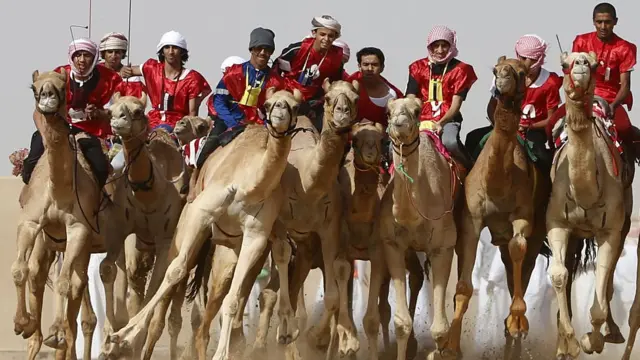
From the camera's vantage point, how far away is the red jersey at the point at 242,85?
1576 centimetres

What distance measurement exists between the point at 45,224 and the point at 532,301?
699 centimetres

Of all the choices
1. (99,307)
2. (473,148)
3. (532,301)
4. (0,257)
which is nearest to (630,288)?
(532,301)

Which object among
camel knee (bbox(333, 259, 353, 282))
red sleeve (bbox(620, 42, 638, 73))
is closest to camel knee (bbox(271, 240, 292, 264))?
camel knee (bbox(333, 259, 353, 282))

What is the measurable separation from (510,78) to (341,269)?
7.88 feet

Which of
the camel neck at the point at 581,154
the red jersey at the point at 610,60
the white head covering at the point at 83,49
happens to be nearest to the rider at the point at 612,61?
the red jersey at the point at 610,60

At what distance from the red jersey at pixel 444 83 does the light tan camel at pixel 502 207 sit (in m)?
0.77

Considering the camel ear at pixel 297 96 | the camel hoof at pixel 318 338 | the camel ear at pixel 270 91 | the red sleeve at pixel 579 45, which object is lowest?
the camel hoof at pixel 318 338

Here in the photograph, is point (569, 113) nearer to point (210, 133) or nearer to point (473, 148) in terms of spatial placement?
point (473, 148)

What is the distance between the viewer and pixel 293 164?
15.1 m

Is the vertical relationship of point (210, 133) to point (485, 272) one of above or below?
above

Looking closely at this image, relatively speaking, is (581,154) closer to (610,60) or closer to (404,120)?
(404,120)

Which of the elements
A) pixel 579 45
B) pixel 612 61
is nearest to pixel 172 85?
pixel 579 45

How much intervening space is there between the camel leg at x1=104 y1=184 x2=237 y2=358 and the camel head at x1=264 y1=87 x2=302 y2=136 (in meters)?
0.68

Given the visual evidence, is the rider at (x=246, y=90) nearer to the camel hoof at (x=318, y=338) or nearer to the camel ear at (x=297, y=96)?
the camel ear at (x=297, y=96)
